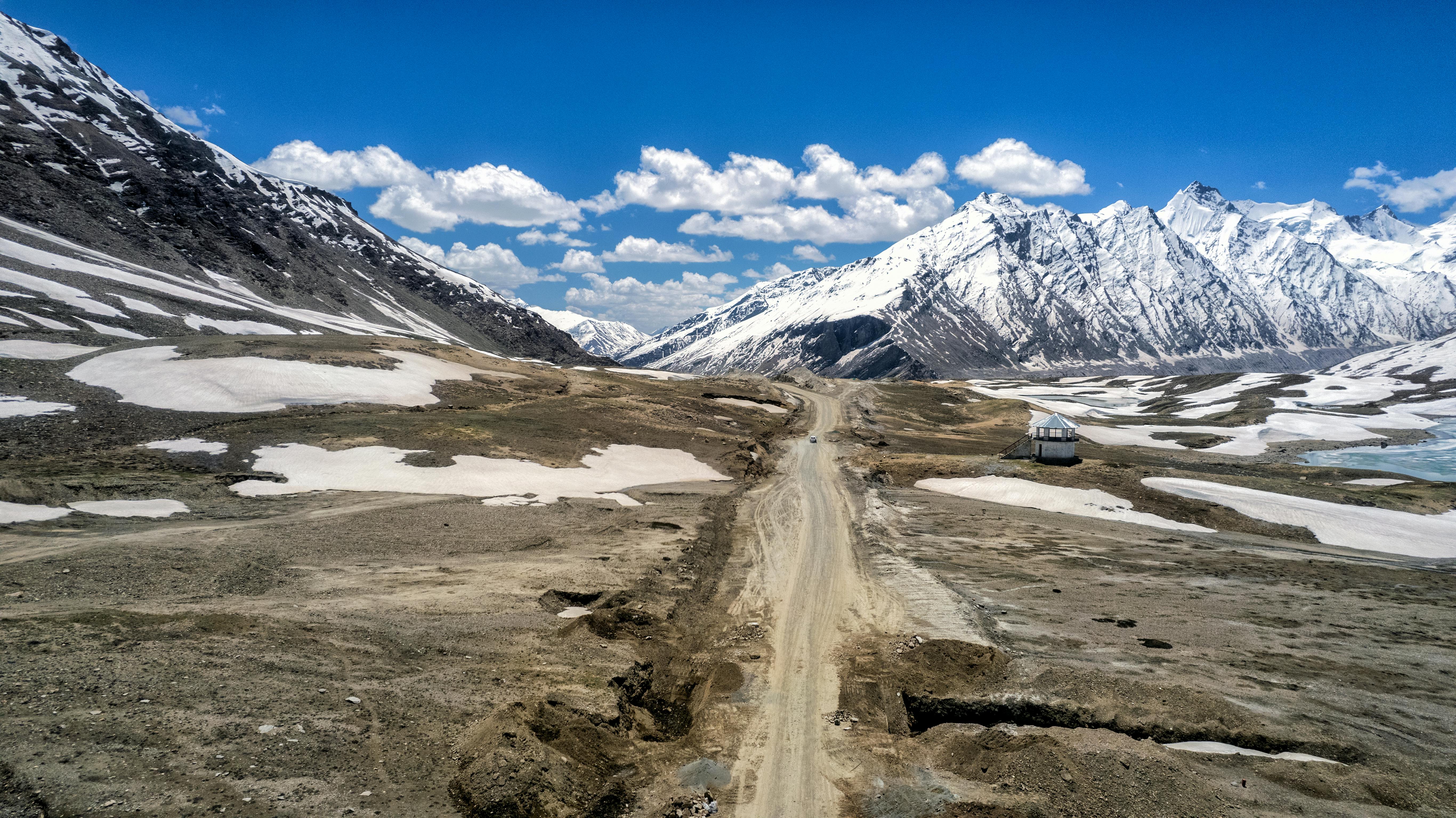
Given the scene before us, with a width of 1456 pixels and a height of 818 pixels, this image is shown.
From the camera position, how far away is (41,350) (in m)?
43.0

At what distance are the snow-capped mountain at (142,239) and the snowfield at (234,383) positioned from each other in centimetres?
885

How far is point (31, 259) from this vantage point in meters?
70.2

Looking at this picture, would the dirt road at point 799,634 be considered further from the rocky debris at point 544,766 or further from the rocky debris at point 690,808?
the rocky debris at point 544,766

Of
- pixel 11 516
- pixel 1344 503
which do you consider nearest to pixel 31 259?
pixel 11 516

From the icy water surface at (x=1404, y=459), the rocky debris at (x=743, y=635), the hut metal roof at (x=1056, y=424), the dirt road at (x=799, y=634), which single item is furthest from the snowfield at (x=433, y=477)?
the icy water surface at (x=1404, y=459)

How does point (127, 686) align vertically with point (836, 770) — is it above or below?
above

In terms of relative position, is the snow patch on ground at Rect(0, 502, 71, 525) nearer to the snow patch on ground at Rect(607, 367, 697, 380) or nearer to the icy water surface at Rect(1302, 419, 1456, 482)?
the snow patch on ground at Rect(607, 367, 697, 380)

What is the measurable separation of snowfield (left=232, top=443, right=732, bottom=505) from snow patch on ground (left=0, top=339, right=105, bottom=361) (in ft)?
70.0

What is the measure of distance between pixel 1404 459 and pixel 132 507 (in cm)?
11141

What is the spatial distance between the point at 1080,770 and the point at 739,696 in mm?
7637

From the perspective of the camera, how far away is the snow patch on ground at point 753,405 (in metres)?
82.1

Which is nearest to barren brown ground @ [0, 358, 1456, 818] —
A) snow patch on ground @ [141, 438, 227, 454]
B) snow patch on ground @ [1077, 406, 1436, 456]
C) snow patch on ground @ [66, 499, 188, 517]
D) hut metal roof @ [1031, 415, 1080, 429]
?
snow patch on ground @ [66, 499, 188, 517]

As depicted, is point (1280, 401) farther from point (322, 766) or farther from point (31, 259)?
point (31, 259)

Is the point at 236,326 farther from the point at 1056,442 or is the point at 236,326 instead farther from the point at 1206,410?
the point at 1206,410
